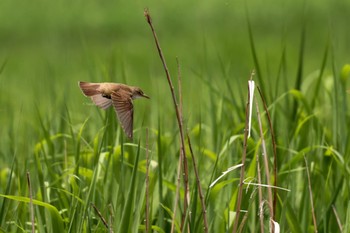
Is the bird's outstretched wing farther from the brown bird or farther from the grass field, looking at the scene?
the grass field

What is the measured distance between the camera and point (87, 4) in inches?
371

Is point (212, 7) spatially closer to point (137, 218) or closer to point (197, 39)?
point (197, 39)

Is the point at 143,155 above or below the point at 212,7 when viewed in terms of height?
below

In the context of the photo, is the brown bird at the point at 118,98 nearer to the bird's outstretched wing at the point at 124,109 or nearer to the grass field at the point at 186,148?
the bird's outstretched wing at the point at 124,109

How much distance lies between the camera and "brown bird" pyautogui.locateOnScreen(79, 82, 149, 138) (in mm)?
1400

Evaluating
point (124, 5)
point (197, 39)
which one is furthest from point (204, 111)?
point (124, 5)

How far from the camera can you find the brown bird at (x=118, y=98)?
1400mm

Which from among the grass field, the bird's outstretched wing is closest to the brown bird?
the bird's outstretched wing

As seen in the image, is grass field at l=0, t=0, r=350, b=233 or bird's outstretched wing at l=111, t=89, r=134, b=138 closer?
bird's outstretched wing at l=111, t=89, r=134, b=138

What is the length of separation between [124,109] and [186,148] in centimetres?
129

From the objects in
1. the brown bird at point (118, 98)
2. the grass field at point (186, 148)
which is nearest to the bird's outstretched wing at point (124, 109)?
the brown bird at point (118, 98)

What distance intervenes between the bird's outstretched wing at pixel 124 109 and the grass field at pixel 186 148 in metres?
0.16

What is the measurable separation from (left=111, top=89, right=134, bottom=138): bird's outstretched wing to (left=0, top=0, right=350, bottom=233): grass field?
0.52 feet

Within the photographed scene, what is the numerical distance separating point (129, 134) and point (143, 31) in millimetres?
7367
